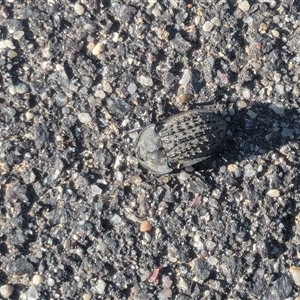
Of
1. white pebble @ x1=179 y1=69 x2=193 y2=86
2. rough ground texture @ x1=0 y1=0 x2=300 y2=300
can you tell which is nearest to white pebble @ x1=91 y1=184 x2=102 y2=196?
rough ground texture @ x1=0 y1=0 x2=300 y2=300

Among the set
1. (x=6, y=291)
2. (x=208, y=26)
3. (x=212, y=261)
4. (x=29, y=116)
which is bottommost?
(x=6, y=291)

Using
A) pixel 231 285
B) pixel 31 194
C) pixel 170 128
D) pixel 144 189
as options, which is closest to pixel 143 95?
pixel 170 128

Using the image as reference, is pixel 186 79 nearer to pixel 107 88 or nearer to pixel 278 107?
pixel 107 88

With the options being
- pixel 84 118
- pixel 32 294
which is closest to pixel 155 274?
pixel 32 294

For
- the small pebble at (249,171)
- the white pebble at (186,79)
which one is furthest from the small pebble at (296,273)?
the white pebble at (186,79)

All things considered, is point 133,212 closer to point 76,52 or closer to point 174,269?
point 174,269

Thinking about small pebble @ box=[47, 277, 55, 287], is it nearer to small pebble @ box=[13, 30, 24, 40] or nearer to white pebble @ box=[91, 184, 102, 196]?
white pebble @ box=[91, 184, 102, 196]
